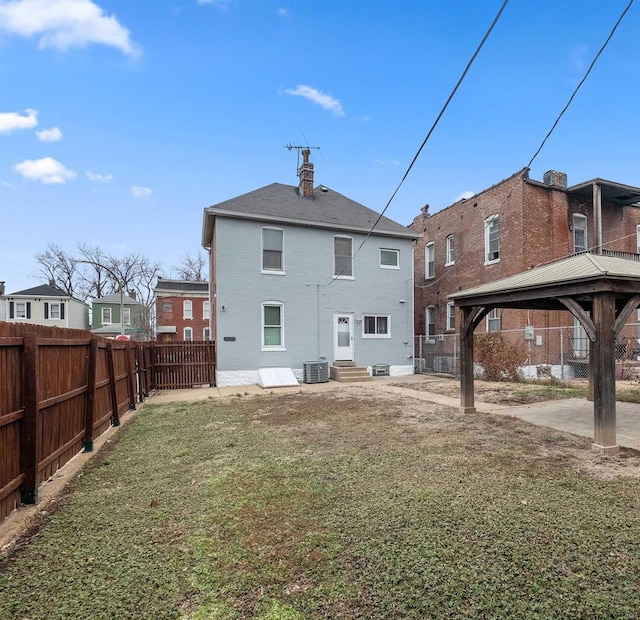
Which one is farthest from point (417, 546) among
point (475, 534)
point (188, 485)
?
point (188, 485)

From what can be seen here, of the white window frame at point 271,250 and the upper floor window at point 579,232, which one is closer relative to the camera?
the white window frame at point 271,250

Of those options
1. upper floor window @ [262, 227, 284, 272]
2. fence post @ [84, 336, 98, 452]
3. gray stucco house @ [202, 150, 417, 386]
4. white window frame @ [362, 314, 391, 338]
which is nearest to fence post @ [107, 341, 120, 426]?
fence post @ [84, 336, 98, 452]

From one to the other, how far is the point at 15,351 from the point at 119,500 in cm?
168

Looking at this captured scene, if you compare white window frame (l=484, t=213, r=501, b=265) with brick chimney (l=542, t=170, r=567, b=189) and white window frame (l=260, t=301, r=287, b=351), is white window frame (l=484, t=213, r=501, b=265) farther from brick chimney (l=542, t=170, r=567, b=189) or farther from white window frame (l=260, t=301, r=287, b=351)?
white window frame (l=260, t=301, r=287, b=351)

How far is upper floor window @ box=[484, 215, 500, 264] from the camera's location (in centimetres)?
1600

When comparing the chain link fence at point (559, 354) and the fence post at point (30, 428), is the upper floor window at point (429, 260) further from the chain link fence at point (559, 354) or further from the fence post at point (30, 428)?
the fence post at point (30, 428)

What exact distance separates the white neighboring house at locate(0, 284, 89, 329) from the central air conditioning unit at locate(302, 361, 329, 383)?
29.2 m

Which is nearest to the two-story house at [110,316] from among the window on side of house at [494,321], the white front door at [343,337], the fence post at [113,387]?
the white front door at [343,337]

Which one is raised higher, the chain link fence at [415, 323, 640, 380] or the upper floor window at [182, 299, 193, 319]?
the upper floor window at [182, 299, 193, 319]

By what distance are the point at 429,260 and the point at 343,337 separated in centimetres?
778

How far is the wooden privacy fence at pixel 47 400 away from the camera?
3309 mm

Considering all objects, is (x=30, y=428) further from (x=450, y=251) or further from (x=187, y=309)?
(x=187, y=309)

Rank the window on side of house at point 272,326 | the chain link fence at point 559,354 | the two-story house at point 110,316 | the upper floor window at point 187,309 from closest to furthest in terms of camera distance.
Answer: the window on side of house at point 272,326, the chain link fence at point 559,354, the upper floor window at point 187,309, the two-story house at point 110,316

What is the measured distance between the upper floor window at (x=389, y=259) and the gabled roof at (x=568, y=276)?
29.0ft
